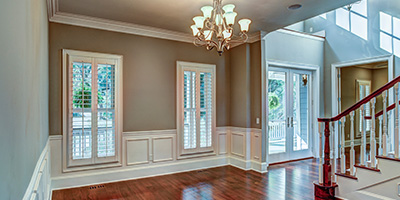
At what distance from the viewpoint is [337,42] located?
21.1 ft

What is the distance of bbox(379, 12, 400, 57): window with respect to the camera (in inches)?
210

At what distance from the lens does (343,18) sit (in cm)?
629

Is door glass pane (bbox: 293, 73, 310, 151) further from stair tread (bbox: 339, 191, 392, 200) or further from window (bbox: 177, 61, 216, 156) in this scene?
stair tread (bbox: 339, 191, 392, 200)

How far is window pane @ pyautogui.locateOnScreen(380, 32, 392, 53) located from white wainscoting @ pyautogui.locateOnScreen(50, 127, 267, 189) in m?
3.37

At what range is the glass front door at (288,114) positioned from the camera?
589 centimetres

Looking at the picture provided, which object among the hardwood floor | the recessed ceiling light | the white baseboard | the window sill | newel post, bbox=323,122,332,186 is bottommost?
the hardwood floor

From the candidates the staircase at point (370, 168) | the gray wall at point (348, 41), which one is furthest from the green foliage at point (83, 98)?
the gray wall at point (348, 41)

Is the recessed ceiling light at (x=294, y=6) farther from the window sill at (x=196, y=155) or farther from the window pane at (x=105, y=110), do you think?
the window sill at (x=196, y=155)

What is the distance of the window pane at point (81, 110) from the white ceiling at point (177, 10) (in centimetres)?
96

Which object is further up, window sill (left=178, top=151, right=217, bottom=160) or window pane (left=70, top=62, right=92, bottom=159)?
window pane (left=70, top=62, right=92, bottom=159)

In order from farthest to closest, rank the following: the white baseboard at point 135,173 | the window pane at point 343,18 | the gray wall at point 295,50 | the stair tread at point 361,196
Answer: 1. the window pane at point 343,18
2. the gray wall at point 295,50
3. the white baseboard at point 135,173
4. the stair tread at point 361,196

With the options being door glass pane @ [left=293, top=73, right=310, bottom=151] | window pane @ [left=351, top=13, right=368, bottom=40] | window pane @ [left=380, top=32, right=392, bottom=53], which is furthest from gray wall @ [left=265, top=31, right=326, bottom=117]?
window pane @ [left=380, top=32, right=392, bottom=53]

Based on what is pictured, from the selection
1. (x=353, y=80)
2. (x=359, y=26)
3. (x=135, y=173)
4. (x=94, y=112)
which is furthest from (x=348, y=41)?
(x=94, y=112)

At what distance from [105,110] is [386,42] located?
6.03 meters
